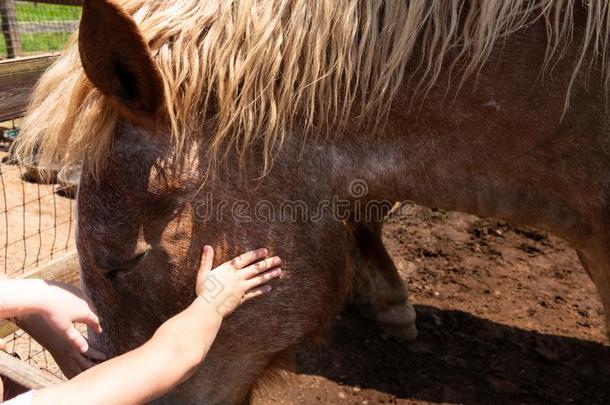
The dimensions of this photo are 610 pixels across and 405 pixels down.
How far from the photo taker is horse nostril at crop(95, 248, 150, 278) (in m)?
1.57

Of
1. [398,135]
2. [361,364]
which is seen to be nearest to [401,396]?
[361,364]

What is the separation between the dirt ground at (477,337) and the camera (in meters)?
2.90

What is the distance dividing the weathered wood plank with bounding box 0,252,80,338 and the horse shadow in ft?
4.22

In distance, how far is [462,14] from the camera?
1.50 m

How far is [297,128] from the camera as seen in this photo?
1559 millimetres

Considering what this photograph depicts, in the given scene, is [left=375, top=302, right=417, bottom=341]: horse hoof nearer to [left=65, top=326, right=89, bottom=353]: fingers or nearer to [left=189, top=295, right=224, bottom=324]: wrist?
[left=189, top=295, right=224, bottom=324]: wrist

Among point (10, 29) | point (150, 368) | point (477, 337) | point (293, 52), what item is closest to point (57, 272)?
point (150, 368)

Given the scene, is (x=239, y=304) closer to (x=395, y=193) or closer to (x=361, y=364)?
(x=395, y=193)

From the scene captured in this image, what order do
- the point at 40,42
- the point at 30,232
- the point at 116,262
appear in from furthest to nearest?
the point at 40,42 → the point at 30,232 → the point at 116,262

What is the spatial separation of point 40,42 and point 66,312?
373 inches

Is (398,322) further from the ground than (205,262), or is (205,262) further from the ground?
(205,262)

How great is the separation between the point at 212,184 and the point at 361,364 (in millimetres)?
1931

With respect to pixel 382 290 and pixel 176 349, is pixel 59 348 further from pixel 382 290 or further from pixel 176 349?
pixel 382 290

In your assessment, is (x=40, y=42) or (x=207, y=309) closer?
(x=207, y=309)
